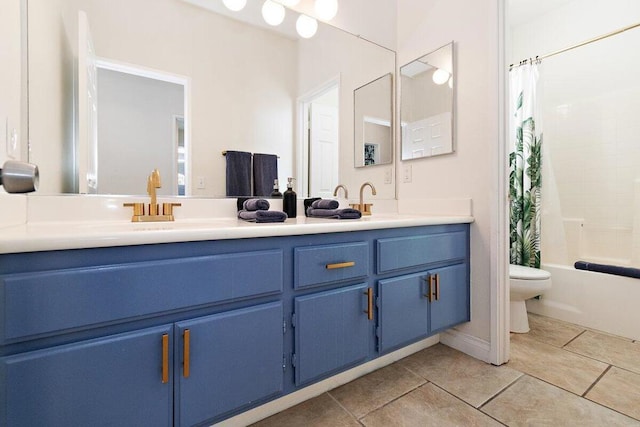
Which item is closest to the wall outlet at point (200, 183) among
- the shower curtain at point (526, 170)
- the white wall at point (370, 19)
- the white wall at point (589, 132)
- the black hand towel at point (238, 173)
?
the black hand towel at point (238, 173)

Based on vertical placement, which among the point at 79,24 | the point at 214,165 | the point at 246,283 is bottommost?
the point at 246,283

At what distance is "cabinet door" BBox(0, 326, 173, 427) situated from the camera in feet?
2.32

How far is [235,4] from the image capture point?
1.63 m

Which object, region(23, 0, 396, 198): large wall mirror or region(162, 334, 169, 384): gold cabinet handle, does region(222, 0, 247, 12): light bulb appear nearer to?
region(23, 0, 396, 198): large wall mirror

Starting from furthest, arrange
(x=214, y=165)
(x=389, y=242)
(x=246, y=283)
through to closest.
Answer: (x=214, y=165)
(x=389, y=242)
(x=246, y=283)

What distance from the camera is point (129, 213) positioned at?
1.34 metres

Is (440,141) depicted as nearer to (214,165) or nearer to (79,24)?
(214,165)

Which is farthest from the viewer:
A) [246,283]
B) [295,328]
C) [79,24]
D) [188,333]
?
[79,24]

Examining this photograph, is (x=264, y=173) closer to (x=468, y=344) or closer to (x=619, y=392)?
(x=468, y=344)

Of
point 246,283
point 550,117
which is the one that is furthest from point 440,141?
point 550,117

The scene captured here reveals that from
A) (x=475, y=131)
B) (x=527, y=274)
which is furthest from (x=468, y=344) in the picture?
(x=475, y=131)

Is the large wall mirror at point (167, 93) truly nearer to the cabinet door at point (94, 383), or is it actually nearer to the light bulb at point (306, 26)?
the light bulb at point (306, 26)

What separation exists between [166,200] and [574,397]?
208 cm

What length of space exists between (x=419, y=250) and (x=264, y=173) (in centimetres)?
95
